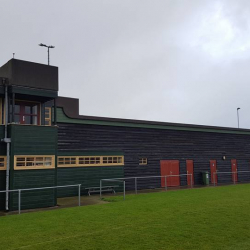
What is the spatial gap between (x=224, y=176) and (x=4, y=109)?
1857 cm

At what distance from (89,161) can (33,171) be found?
518 centimetres

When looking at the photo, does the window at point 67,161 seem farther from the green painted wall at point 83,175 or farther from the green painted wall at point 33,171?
the green painted wall at point 33,171

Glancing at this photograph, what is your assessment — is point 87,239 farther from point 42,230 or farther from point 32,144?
point 32,144

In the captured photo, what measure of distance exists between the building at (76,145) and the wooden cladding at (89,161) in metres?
0.01

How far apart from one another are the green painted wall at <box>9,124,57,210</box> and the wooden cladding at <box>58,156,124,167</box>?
331 cm

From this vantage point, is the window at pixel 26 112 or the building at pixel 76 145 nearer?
the building at pixel 76 145

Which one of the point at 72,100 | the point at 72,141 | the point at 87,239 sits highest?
the point at 72,100

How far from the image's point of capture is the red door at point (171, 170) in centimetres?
2209

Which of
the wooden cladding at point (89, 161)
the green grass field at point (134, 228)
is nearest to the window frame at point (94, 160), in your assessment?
the wooden cladding at point (89, 161)

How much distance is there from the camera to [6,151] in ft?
42.9

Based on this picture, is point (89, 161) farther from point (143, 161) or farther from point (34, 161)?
point (34, 161)

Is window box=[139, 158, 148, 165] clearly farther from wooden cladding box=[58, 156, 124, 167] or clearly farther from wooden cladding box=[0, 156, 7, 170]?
wooden cladding box=[0, 156, 7, 170]

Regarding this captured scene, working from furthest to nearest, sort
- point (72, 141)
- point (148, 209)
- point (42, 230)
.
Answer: point (72, 141), point (148, 209), point (42, 230)

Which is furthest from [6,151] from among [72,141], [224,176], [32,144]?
[224,176]
